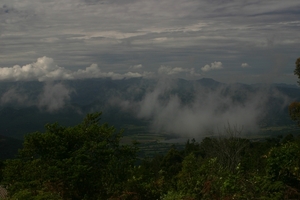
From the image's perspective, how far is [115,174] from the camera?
1365cm

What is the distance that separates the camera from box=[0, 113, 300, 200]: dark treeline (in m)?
8.79

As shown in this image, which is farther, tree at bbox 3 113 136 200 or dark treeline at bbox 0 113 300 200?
tree at bbox 3 113 136 200

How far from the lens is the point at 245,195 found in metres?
8.34

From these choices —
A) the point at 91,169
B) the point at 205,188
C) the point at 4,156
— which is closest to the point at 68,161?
the point at 91,169

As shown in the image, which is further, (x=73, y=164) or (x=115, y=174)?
(x=73, y=164)

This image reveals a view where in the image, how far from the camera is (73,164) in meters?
14.4

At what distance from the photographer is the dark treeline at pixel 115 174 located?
28.8ft

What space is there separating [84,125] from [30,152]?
10.3ft

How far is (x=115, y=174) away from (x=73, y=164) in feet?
6.35

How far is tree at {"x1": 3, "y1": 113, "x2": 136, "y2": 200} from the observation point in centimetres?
1330

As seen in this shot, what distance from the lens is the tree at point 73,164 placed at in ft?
43.7

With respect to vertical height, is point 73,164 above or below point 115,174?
above

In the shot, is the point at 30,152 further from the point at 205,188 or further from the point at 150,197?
the point at 205,188

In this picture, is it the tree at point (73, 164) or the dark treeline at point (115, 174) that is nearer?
the dark treeline at point (115, 174)
